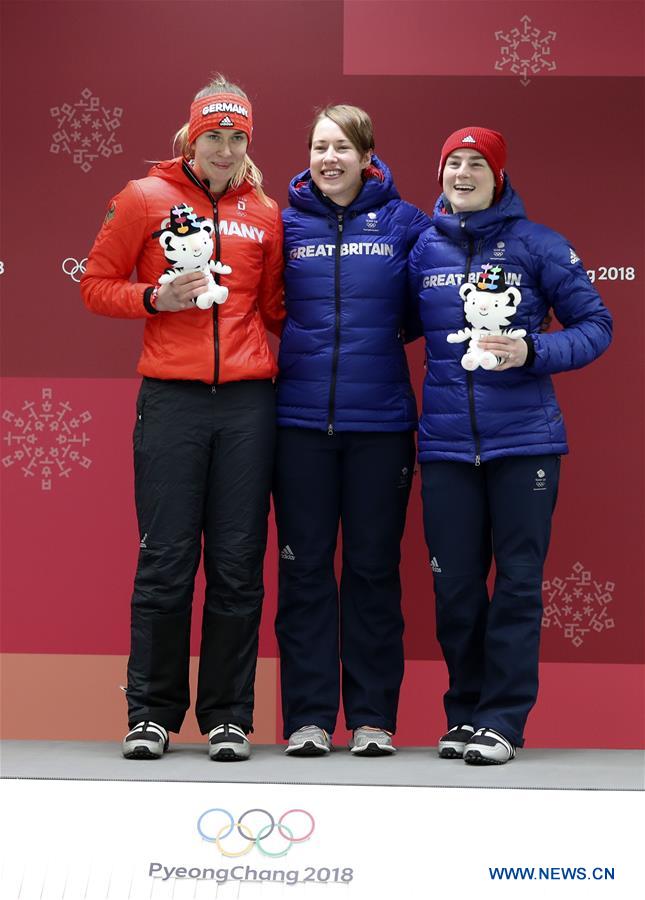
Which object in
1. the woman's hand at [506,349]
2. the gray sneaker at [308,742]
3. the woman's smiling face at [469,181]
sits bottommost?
the gray sneaker at [308,742]

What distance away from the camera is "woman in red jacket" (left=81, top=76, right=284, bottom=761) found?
8.43 feet

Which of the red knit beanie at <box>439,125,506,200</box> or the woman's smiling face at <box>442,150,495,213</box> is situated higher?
the red knit beanie at <box>439,125,506,200</box>

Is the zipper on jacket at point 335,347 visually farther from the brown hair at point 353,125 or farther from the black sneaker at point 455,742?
the black sneaker at point 455,742

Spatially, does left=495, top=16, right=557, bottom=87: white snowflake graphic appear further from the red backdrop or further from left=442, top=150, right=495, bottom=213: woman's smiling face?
left=442, top=150, right=495, bottom=213: woman's smiling face

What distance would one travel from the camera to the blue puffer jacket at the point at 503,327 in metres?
2.56

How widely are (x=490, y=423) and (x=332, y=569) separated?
0.51 meters

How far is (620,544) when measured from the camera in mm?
3143

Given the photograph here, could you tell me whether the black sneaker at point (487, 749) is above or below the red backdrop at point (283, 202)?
below

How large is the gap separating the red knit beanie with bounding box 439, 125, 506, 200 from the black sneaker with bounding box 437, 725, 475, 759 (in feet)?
3.95

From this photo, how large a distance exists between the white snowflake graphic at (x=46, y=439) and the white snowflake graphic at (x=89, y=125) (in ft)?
2.16

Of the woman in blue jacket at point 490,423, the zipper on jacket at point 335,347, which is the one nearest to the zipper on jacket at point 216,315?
the zipper on jacket at point 335,347

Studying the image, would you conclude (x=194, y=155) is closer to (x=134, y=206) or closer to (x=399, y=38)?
(x=134, y=206)

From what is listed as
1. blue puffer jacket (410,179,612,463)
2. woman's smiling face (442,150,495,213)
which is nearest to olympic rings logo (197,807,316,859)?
blue puffer jacket (410,179,612,463)

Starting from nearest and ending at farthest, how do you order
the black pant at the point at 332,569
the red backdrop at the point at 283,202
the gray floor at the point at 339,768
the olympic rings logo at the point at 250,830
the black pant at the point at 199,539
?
the olympic rings logo at the point at 250,830 < the gray floor at the point at 339,768 < the black pant at the point at 199,539 < the black pant at the point at 332,569 < the red backdrop at the point at 283,202
